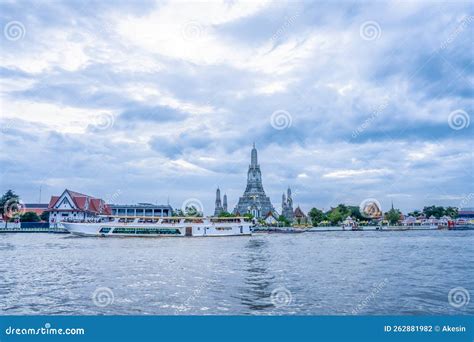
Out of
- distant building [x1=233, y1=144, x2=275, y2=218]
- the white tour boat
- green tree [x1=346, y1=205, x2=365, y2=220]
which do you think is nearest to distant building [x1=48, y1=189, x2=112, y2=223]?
the white tour boat

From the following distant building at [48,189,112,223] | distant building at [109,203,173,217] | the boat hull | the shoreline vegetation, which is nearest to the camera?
the boat hull

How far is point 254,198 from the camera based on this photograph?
513 feet

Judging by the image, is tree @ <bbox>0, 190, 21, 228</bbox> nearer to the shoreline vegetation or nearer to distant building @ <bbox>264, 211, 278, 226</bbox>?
the shoreline vegetation

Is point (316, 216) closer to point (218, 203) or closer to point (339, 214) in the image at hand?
point (339, 214)

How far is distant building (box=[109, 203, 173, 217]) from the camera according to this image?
4257 inches

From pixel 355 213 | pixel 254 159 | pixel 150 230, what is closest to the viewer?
pixel 150 230

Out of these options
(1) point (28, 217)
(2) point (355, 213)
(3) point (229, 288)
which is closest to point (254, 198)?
(2) point (355, 213)

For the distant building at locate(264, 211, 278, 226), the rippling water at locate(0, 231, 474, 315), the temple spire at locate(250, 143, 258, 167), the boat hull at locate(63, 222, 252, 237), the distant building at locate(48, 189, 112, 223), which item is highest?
the temple spire at locate(250, 143, 258, 167)

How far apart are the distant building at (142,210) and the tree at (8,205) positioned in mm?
24469

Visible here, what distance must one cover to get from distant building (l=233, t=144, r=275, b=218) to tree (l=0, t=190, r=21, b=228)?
79732mm

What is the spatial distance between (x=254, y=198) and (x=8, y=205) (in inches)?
3570

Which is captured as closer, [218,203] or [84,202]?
[84,202]

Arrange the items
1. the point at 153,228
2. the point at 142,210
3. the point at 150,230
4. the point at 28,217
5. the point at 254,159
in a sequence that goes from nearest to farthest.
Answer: the point at 150,230 → the point at 153,228 → the point at 28,217 → the point at 142,210 → the point at 254,159

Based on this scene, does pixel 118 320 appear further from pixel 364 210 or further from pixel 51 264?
pixel 364 210
